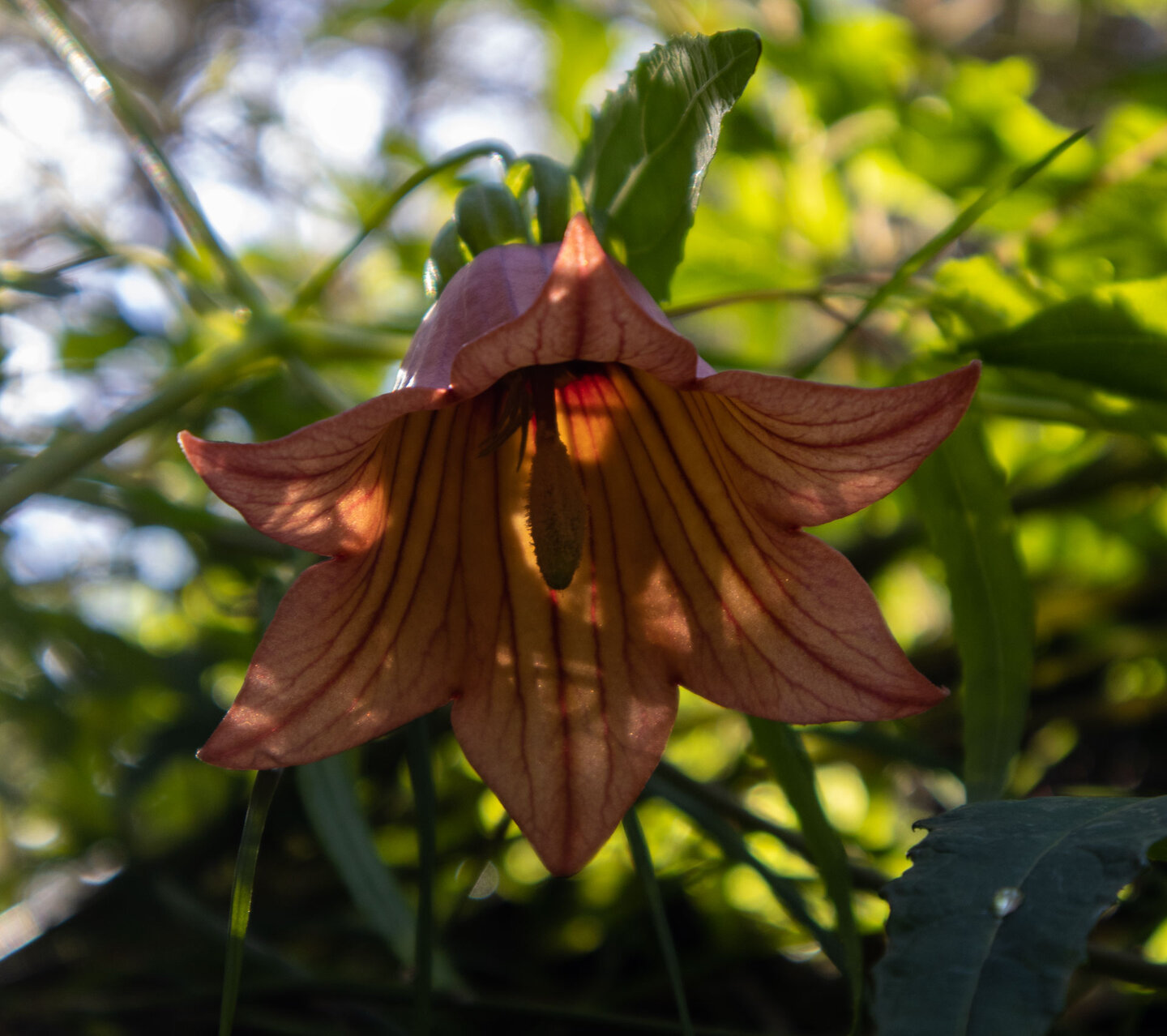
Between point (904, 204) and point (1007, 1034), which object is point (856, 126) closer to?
point (904, 204)

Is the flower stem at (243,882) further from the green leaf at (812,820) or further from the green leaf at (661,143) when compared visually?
the green leaf at (661,143)

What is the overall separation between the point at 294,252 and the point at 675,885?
235cm

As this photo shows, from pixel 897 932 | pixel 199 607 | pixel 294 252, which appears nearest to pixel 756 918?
pixel 897 932

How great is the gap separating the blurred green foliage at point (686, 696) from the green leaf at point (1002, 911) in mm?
260

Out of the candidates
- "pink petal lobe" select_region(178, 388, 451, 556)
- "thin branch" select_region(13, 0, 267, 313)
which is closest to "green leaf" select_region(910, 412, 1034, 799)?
"pink petal lobe" select_region(178, 388, 451, 556)

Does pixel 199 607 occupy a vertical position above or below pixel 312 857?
above

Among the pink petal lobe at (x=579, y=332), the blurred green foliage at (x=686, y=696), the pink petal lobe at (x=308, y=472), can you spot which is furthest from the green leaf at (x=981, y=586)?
the pink petal lobe at (x=308, y=472)

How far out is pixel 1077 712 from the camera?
1.46 metres

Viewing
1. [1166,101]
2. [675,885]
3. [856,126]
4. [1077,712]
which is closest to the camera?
[675,885]

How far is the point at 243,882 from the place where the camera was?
0.63 metres

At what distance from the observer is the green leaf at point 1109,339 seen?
80 cm

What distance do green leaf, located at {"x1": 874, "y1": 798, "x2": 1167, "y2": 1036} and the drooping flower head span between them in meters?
0.12

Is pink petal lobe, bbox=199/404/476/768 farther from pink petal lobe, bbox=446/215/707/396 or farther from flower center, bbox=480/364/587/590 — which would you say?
pink petal lobe, bbox=446/215/707/396

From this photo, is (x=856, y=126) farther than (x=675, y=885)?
Yes
